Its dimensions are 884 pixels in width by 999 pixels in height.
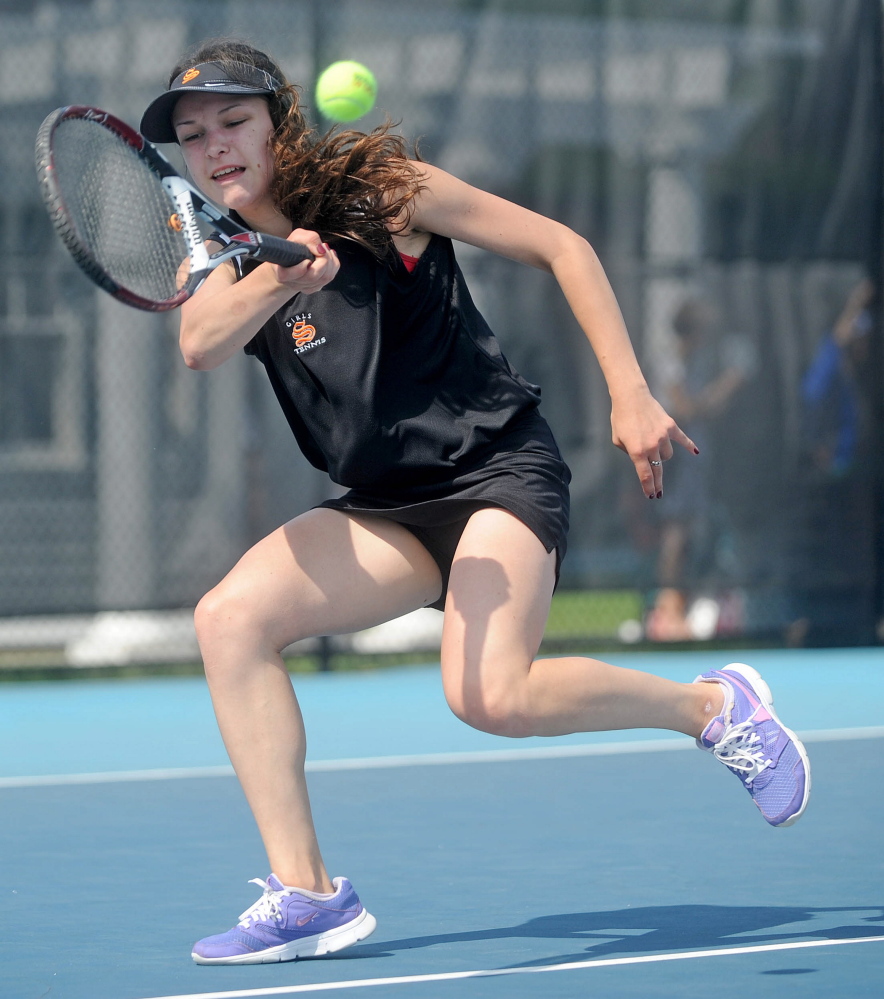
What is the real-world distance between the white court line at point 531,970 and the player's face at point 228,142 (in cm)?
120

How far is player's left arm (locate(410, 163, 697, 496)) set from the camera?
8.71ft

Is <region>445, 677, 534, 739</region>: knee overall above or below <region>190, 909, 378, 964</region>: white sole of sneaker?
above

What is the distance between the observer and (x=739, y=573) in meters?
6.84

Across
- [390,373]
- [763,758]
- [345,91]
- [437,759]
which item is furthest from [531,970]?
[345,91]

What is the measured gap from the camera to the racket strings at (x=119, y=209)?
8.79 ft

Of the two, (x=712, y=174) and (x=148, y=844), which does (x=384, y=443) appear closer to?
(x=148, y=844)

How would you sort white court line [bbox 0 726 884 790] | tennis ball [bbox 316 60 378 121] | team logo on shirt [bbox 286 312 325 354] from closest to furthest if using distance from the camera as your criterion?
team logo on shirt [bbox 286 312 325 354] → white court line [bbox 0 726 884 790] → tennis ball [bbox 316 60 378 121]

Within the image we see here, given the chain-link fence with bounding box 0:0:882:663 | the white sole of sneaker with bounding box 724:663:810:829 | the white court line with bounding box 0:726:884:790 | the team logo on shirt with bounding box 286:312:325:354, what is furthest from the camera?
the chain-link fence with bounding box 0:0:882:663

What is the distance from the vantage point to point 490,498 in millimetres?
2740

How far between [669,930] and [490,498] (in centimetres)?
76

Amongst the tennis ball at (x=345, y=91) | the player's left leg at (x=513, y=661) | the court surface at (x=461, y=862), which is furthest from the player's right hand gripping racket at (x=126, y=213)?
the tennis ball at (x=345, y=91)

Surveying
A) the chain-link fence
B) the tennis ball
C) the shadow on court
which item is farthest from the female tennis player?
the chain-link fence

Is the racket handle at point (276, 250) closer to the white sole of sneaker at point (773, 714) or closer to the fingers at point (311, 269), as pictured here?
the fingers at point (311, 269)

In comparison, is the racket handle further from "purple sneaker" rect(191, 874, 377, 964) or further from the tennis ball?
the tennis ball
